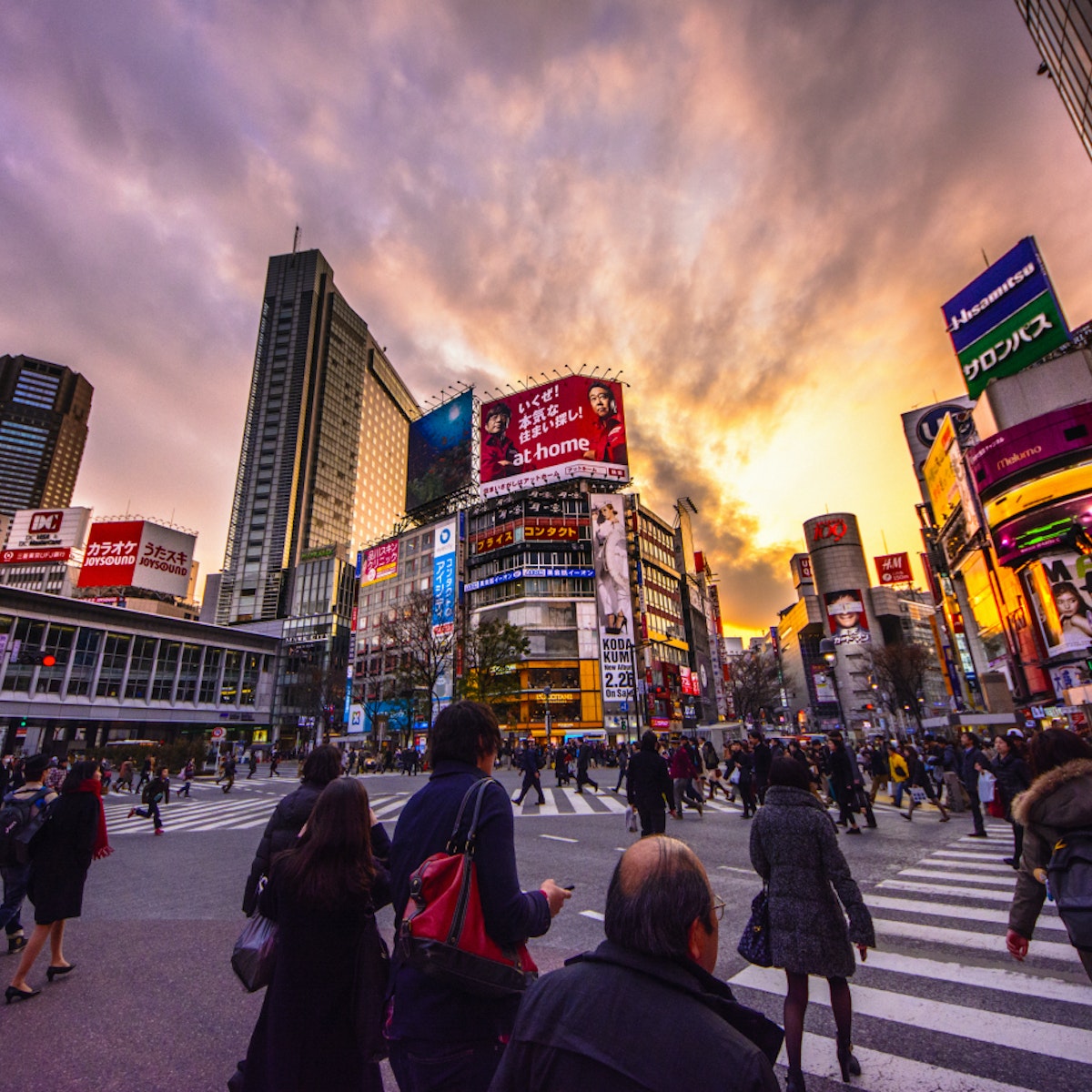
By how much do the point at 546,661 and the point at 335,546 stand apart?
189 feet

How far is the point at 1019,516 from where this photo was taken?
1949 inches

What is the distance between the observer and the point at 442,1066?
2.07 m

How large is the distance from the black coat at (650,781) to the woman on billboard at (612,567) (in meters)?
46.9

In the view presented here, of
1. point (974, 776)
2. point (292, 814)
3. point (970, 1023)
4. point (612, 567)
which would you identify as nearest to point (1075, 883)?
point (970, 1023)

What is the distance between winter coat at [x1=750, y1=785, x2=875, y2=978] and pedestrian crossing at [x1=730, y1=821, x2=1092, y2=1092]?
2.51 feet

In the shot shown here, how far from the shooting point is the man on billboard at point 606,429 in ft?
180

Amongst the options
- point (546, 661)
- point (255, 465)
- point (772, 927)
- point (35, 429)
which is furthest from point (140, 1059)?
point (35, 429)

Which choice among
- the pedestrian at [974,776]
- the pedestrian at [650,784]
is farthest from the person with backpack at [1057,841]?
the pedestrian at [974,776]

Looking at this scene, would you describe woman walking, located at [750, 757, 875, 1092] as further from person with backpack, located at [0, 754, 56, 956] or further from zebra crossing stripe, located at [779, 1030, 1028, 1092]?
person with backpack, located at [0, 754, 56, 956]

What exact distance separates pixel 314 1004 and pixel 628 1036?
6.59 feet

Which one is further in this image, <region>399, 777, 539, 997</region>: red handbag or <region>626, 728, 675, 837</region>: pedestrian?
<region>626, 728, 675, 837</region>: pedestrian

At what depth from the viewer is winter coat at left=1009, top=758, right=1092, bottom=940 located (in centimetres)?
335

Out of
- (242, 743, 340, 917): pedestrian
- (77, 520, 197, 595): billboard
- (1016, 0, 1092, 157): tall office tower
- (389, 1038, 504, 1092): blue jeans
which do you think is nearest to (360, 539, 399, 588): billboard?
(77, 520, 197, 595): billboard

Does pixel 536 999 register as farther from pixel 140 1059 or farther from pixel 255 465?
pixel 255 465
